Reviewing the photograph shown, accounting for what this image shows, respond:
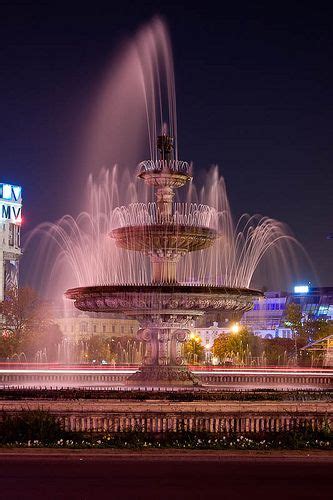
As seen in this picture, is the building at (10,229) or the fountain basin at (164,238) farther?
the building at (10,229)

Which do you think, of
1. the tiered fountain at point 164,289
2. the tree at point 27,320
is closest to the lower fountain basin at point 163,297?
the tiered fountain at point 164,289

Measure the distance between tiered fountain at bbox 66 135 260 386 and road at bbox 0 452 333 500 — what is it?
476 inches

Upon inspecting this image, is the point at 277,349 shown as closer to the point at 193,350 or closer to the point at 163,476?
the point at 193,350

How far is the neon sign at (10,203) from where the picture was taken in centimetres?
16550

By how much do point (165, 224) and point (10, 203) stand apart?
135325 mm

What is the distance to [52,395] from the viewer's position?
27.2 metres

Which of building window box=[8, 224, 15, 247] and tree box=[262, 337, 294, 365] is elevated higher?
building window box=[8, 224, 15, 247]

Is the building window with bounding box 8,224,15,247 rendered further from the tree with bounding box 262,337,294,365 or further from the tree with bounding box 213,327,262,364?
the tree with bounding box 213,327,262,364

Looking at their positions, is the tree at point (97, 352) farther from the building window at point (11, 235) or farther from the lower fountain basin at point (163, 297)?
the lower fountain basin at point (163, 297)

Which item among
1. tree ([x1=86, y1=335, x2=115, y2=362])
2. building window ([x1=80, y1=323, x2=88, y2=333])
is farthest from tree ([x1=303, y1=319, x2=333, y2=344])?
building window ([x1=80, y1=323, x2=88, y2=333])

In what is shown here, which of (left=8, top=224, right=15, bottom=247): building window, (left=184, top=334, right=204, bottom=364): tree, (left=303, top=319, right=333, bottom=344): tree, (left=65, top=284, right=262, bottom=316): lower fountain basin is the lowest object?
(left=65, top=284, right=262, bottom=316): lower fountain basin

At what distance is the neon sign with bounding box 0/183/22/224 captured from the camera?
543ft

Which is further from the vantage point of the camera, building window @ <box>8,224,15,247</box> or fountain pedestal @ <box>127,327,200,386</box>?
building window @ <box>8,224,15,247</box>

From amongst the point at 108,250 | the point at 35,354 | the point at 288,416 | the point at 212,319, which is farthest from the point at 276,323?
the point at 288,416
